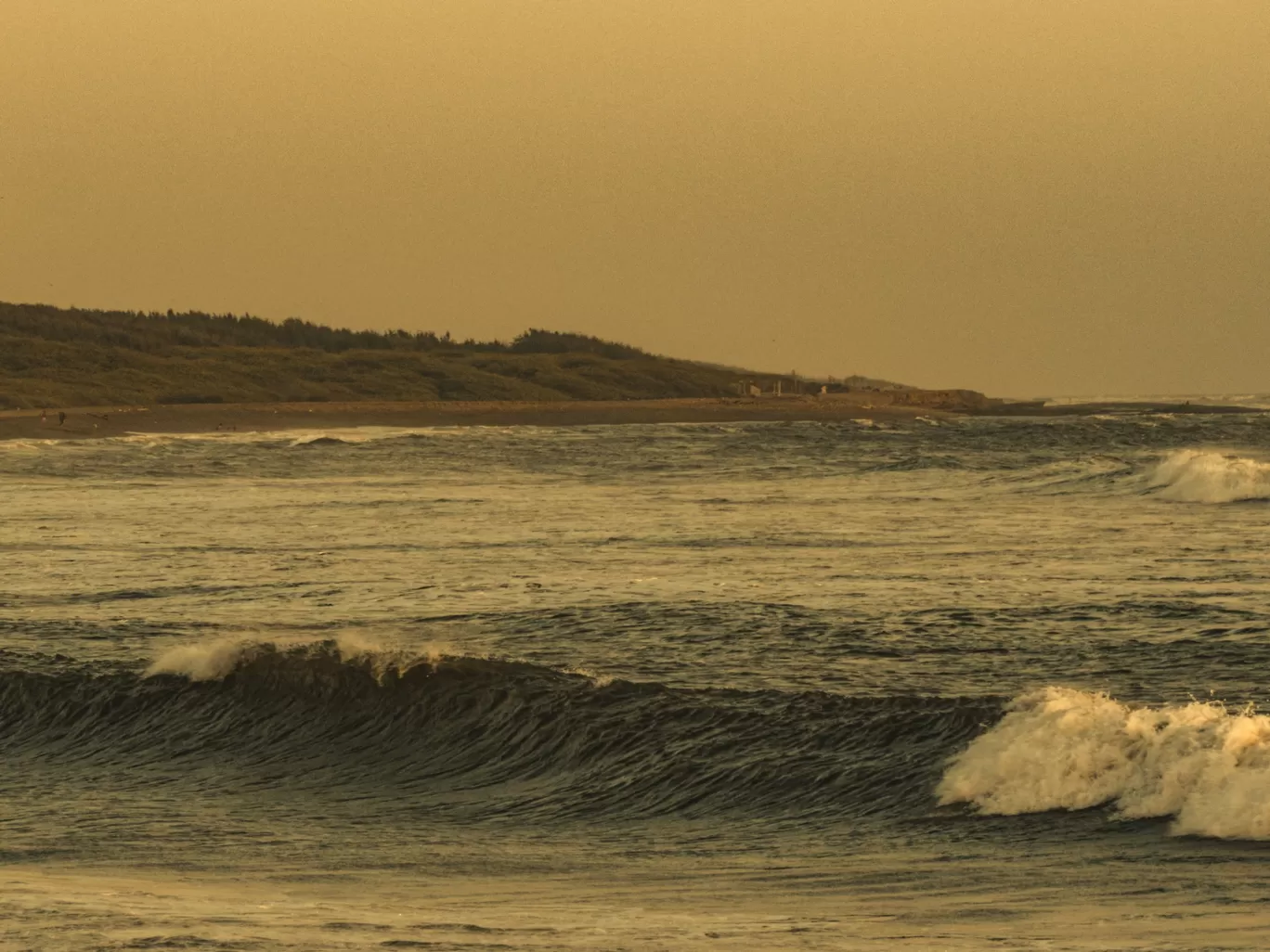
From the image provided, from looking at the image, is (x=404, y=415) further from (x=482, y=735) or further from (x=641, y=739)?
(x=641, y=739)

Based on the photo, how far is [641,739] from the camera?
13.3m

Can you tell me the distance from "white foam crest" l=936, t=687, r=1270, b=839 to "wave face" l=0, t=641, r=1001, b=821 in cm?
48

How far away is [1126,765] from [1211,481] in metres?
27.9

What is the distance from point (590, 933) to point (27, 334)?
148m

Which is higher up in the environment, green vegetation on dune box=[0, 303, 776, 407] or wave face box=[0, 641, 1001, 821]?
green vegetation on dune box=[0, 303, 776, 407]

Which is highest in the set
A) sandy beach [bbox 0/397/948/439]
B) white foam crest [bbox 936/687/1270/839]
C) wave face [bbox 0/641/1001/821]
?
sandy beach [bbox 0/397/948/439]

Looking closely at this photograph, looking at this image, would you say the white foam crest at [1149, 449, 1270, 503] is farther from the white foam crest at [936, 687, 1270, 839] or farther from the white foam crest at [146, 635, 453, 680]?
the white foam crest at [936, 687, 1270, 839]

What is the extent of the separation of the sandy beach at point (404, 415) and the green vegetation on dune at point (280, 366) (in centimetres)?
725

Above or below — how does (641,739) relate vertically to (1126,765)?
below

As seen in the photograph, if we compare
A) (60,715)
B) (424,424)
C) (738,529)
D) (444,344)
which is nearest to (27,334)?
(444,344)

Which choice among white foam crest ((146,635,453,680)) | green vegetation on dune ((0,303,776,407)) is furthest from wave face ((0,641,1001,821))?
Result: green vegetation on dune ((0,303,776,407))

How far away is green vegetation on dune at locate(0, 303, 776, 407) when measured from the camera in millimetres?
120250

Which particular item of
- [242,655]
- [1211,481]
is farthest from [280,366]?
[242,655]

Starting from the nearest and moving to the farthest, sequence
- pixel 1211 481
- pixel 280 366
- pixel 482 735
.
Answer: pixel 482 735 < pixel 1211 481 < pixel 280 366
